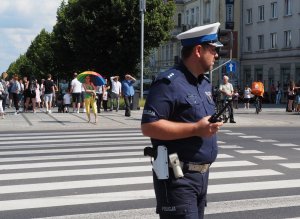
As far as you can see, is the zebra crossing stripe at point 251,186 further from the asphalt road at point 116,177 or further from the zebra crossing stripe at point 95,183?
the zebra crossing stripe at point 95,183

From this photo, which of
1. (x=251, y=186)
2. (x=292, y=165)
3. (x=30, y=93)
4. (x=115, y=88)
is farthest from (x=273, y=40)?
(x=251, y=186)

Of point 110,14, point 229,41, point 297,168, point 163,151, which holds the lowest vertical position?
point 297,168

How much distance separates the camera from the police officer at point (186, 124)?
3.60m

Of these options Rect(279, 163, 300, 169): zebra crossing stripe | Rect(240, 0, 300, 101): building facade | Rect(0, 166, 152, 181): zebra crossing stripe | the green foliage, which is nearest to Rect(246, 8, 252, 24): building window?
Rect(240, 0, 300, 101): building facade

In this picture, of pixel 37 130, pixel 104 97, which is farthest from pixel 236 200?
pixel 104 97

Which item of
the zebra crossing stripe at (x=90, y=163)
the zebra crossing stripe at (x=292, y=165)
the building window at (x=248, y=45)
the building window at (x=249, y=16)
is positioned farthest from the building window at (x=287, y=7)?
the zebra crossing stripe at (x=90, y=163)

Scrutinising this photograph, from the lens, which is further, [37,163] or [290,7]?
[290,7]

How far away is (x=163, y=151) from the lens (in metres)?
3.67

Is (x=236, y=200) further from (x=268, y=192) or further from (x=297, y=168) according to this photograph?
(x=297, y=168)

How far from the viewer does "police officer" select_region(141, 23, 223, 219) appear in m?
3.60

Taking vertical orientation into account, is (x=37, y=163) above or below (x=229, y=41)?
below

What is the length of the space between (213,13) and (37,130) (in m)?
49.3

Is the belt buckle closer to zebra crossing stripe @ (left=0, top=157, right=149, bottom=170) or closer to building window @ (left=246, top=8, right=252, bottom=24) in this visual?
zebra crossing stripe @ (left=0, top=157, right=149, bottom=170)

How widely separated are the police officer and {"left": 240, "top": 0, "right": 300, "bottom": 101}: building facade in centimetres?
4735
